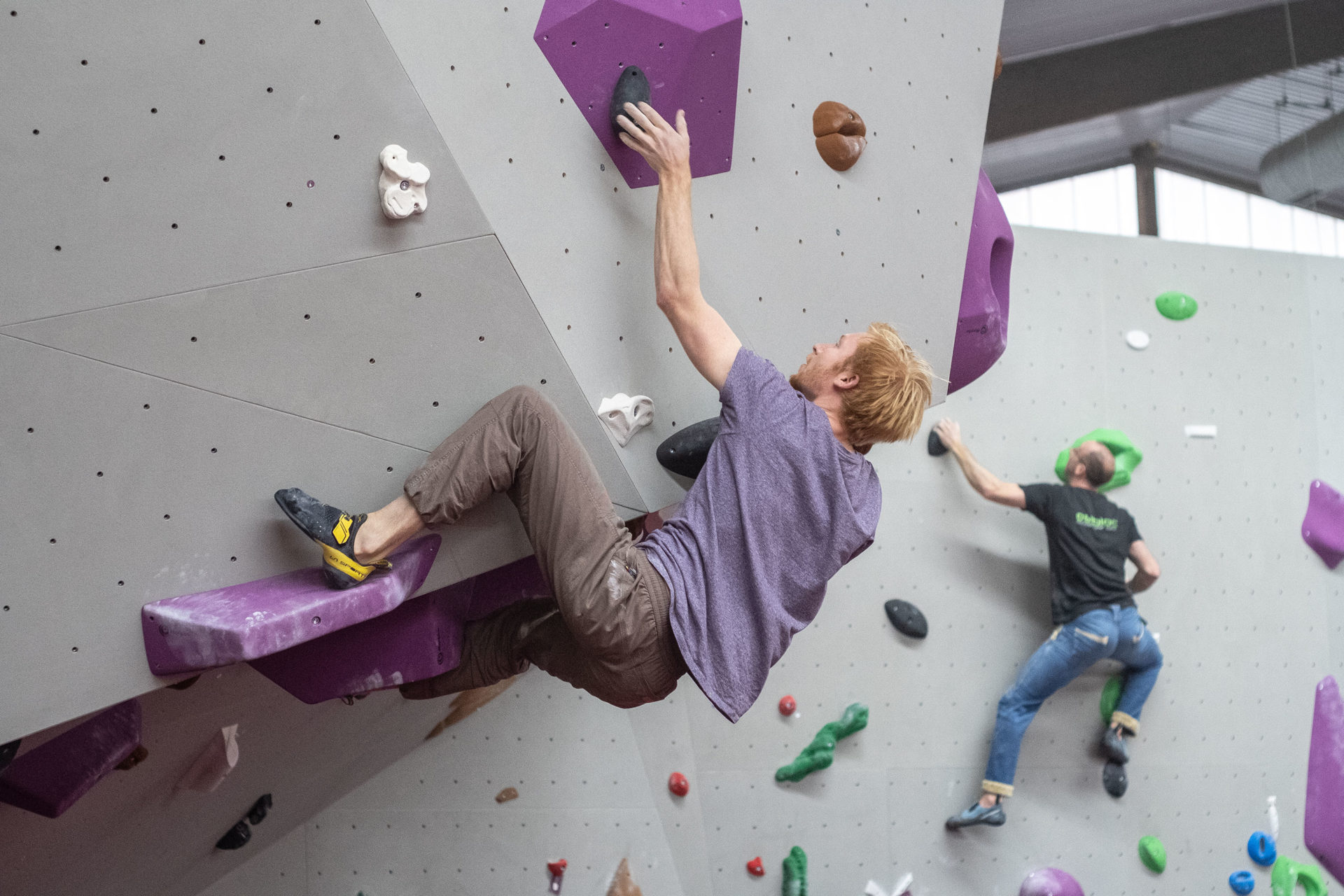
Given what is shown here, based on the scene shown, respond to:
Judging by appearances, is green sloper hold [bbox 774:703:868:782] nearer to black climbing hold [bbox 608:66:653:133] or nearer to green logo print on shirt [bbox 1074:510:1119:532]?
green logo print on shirt [bbox 1074:510:1119:532]

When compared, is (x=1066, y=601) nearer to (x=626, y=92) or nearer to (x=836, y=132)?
(x=836, y=132)

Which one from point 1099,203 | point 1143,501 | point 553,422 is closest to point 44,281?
point 553,422

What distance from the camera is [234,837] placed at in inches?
115

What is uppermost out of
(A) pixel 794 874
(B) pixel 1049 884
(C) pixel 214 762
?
(C) pixel 214 762

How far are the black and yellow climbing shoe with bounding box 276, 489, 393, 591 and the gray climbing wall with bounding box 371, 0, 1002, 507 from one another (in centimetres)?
50

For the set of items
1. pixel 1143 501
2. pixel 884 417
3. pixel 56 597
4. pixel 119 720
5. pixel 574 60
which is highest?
pixel 574 60

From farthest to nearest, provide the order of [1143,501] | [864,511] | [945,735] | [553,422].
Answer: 1. [1143,501]
2. [945,735]
3. [864,511]
4. [553,422]

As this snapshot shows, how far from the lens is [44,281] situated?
4.52ft

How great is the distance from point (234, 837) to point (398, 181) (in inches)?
85.4

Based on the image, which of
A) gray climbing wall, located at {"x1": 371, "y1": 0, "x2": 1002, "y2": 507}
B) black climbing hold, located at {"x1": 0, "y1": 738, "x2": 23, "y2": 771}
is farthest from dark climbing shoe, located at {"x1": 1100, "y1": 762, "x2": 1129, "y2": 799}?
black climbing hold, located at {"x1": 0, "y1": 738, "x2": 23, "y2": 771}

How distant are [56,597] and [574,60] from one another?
47.6 inches

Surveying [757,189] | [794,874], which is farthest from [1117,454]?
[757,189]

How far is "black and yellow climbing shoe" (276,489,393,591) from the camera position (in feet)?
5.17

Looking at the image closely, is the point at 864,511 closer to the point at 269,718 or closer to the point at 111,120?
the point at 111,120
